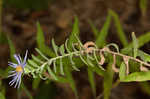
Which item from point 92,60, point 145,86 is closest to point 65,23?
point 145,86

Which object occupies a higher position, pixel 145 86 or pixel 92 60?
pixel 92 60

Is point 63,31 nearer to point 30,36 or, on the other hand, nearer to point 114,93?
point 30,36

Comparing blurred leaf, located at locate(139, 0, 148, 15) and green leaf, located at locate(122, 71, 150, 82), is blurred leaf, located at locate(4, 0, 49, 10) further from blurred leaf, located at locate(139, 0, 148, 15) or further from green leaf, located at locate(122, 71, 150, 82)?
green leaf, located at locate(122, 71, 150, 82)

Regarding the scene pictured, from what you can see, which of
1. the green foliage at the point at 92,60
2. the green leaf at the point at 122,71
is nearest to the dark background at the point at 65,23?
the green foliage at the point at 92,60

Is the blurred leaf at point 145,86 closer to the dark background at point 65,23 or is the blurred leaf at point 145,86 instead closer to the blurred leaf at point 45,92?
the dark background at point 65,23

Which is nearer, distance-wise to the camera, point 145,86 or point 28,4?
point 145,86

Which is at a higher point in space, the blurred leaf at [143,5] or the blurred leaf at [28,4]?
the blurred leaf at [28,4]

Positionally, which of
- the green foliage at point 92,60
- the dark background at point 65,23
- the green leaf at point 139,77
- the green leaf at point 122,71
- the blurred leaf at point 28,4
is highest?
the blurred leaf at point 28,4

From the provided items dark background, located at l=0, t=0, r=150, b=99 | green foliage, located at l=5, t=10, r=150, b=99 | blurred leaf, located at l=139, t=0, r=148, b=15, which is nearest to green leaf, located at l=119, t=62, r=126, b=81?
green foliage, located at l=5, t=10, r=150, b=99

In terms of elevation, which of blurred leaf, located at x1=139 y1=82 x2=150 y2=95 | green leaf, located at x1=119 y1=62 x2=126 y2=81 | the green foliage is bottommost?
blurred leaf, located at x1=139 y1=82 x2=150 y2=95

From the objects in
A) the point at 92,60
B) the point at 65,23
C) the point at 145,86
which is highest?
the point at 65,23

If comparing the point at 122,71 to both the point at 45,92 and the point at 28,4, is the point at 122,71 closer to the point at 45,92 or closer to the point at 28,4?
the point at 45,92

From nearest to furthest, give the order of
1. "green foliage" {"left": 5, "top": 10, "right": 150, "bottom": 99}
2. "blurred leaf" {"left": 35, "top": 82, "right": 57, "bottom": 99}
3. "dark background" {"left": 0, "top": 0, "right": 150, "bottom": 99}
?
"green foliage" {"left": 5, "top": 10, "right": 150, "bottom": 99}, "blurred leaf" {"left": 35, "top": 82, "right": 57, "bottom": 99}, "dark background" {"left": 0, "top": 0, "right": 150, "bottom": 99}
